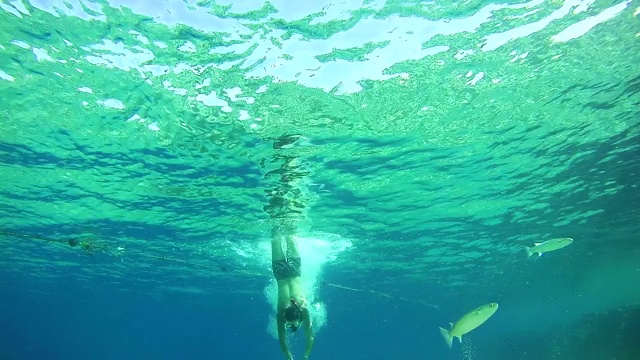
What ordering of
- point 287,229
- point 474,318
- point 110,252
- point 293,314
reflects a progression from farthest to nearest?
point 287,229, point 293,314, point 110,252, point 474,318

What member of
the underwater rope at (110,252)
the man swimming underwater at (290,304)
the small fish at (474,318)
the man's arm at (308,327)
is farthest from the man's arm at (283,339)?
the small fish at (474,318)

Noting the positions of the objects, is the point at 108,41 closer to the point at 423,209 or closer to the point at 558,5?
the point at 558,5

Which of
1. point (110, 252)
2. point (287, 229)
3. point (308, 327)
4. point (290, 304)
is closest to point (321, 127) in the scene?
point (290, 304)

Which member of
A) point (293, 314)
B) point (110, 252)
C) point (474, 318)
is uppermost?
point (110, 252)

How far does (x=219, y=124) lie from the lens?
12.0 meters

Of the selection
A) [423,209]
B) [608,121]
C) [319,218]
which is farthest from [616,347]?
[319,218]

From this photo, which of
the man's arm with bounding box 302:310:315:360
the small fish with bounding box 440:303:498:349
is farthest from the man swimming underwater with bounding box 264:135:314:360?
the small fish with bounding box 440:303:498:349

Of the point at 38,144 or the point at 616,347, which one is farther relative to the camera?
the point at 616,347

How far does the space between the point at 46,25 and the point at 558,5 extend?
40.0 feet

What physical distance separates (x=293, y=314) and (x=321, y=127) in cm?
605

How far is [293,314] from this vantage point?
34.9 feet

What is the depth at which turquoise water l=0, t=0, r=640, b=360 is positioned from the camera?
29.0 ft

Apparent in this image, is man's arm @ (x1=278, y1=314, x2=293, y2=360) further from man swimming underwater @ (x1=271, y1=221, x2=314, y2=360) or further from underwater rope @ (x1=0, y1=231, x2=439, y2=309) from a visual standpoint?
underwater rope @ (x1=0, y1=231, x2=439, y2=309)

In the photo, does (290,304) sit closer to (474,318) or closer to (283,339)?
(283,339)
